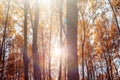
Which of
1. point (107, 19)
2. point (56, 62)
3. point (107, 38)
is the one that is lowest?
point (56, 62)

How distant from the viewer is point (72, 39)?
13.5 ft

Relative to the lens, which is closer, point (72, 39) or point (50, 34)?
point (72, 39)

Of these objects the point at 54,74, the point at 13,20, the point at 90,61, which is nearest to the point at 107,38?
the point at 90,61

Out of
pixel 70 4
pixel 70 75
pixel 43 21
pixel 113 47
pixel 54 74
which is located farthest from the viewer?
pixel 54 74

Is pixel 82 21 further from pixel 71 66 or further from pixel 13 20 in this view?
pixel 71 66

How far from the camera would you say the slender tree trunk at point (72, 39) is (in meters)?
3.91

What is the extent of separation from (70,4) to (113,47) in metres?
18.2

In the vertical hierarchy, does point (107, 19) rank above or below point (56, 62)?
above

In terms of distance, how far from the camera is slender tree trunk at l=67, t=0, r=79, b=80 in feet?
12.8

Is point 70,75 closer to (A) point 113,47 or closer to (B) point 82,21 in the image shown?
(B) point 82,21

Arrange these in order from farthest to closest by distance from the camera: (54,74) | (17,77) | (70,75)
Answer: (54,74) < (17,77) < (70,75)

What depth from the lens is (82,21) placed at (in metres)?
16.6

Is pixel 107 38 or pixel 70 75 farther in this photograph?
pixel 107 38

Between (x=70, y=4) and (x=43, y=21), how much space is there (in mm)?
14216
